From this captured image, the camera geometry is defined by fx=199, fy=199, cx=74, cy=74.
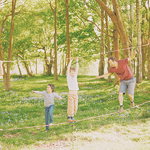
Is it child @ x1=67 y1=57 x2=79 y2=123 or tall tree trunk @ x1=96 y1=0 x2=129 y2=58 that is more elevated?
tall tree trunk @ x1=96 y1=0 x2=129 y2=58

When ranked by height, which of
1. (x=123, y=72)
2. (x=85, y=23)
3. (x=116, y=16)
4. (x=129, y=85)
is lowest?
(x=129, y=85)

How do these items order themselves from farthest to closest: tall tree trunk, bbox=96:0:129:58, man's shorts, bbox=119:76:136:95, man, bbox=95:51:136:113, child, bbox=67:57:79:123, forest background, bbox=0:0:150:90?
forest background, bbox=0:0:150:90 → tall tree trunk, bbox=96:0:129:58 → man's shorts, bbox=119:76:136:95 → man, bbox=95:51:136:113 → child, bbox=67:57:79:123

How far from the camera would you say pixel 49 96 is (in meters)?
7.14

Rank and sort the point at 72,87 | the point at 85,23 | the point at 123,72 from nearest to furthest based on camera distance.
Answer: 1. the point at 72,87
2. the point at 123,72
3. the point at 85,23

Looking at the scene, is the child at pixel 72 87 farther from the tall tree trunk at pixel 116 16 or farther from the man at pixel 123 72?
the tall tree trunk at pixel 116 16

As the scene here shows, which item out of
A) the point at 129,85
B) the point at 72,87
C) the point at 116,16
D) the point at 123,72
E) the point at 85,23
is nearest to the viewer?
the point at 72,87

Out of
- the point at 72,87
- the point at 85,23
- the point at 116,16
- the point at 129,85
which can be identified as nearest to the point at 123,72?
the point at 129,85

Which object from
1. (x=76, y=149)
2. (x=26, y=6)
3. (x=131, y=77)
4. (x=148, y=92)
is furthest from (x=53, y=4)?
(x=76, y=149)

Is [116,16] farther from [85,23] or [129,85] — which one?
[85,23]

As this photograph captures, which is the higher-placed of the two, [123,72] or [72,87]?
[123,72]

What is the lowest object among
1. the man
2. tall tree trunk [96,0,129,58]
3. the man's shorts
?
the man's shorts

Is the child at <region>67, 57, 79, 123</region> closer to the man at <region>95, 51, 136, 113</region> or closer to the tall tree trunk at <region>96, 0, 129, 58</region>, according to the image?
the man at <region>95, 51, 136, 113</region>

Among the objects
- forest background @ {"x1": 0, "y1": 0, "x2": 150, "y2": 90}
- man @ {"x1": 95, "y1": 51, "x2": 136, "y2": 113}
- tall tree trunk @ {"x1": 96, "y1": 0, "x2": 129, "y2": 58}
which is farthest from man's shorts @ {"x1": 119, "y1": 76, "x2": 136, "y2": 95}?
tall tree trunk @ {"x1": 96, "y1": 0, "x2": 129, "y2": 58}

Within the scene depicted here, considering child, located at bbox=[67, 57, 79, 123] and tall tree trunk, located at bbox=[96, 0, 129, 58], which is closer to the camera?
child, located at bbox=[67, 57, 79, 123]
